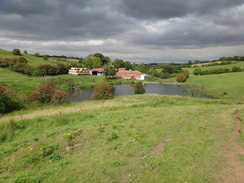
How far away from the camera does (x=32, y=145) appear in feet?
28.5

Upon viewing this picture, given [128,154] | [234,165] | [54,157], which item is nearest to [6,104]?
[54,157]

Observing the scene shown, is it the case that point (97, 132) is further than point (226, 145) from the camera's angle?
Yes

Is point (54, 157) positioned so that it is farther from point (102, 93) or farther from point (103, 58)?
point (103, 58)

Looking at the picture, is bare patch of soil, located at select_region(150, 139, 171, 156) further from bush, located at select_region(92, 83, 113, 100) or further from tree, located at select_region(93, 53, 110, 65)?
tree, located at select_region(93, 53, 110, 65)

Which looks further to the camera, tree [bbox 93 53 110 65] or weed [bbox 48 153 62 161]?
tree [bbox 93 53 110 65]

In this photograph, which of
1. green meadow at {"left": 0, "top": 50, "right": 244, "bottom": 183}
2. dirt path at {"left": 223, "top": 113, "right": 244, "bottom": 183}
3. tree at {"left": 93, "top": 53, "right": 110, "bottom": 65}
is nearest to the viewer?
dirt path at {"left": 223, "top": 113, "right": 244, "bottom": 183}

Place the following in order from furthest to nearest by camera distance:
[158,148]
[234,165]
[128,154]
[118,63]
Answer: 1. [118,63]
2. [158,148]
3. [128,154]
4. [234,165]

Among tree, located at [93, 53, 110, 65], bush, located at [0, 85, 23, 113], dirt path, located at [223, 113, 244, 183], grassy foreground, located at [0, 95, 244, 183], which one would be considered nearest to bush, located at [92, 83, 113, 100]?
bush, located at [0, 85, 23, 113]

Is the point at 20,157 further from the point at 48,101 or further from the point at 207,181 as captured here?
the point at 48,101

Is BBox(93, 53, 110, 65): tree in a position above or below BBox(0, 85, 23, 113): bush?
above

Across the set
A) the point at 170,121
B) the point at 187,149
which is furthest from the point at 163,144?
the point at 170,121

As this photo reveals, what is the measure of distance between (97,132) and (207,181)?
6450 mm

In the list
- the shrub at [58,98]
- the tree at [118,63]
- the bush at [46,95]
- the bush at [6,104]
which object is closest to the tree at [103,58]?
the tree at [118,63]

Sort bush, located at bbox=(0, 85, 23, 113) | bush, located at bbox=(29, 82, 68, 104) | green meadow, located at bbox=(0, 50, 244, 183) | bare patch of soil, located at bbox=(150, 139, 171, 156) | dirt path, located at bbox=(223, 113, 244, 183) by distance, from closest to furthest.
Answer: dirt path, located at bbox=(223, 113, 244, 183) → green meadow, located at bbox=(0, 50, 244, 183) → bare patch of soil, located at bbox=(150, 139, 171, 156) → bush, located at bbox=(0, 85, 23, 113) → bush, located at bbox=(29, 82, 68, 104)
